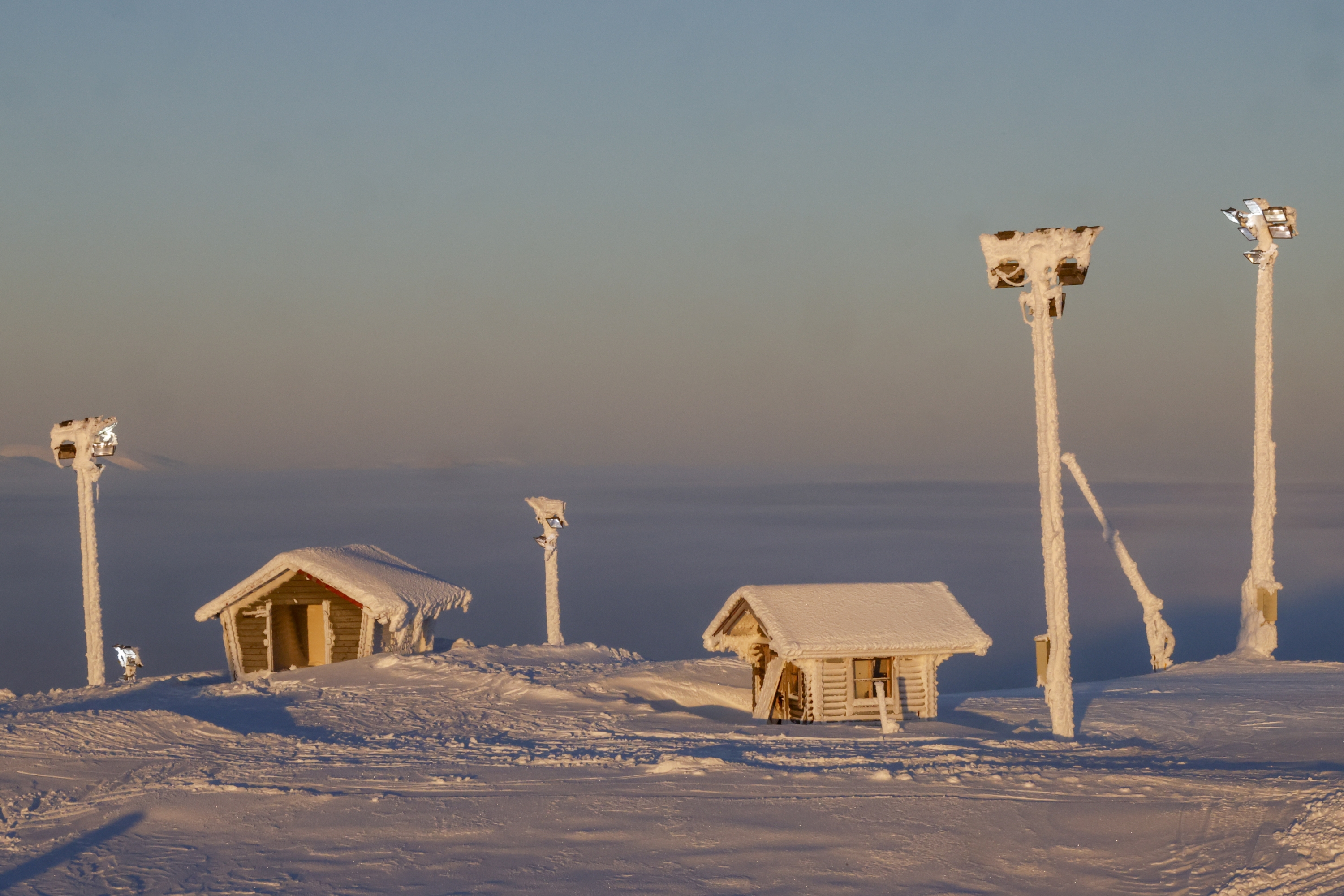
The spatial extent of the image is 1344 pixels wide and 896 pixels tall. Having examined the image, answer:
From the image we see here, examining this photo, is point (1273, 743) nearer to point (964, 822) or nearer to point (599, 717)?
point (964, 822)

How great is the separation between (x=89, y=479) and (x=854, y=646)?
61.2ft

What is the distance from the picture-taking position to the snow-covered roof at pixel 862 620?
22250 mm

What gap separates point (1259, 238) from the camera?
30.7 metres

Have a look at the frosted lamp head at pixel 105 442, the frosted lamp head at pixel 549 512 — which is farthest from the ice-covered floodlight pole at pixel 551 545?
the frosted lamp head at pixel 105 442

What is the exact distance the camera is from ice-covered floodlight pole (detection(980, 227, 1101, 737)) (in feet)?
59.4

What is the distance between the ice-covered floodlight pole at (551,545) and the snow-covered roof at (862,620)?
40.5 ft

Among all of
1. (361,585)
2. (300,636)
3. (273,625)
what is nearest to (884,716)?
(361,585)

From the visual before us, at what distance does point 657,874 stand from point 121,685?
2122cm

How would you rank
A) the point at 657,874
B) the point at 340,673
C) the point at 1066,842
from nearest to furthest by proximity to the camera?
the point at 657,874, the point at 1066,842, the point at 340,673

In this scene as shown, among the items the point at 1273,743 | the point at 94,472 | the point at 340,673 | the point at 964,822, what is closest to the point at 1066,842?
the point at 964,822

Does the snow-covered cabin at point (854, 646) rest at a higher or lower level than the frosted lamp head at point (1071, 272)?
lower

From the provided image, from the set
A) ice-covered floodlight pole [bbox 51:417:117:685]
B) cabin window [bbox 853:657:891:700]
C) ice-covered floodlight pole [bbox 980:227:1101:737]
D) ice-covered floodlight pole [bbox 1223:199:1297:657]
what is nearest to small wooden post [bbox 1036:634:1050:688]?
ice-covered floodlight pole [bbox 980:227:1101:737]

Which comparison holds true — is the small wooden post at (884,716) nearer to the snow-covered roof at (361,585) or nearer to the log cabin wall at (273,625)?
the snow-covered roof at (361,585)

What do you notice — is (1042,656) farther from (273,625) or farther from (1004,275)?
(273,625)
